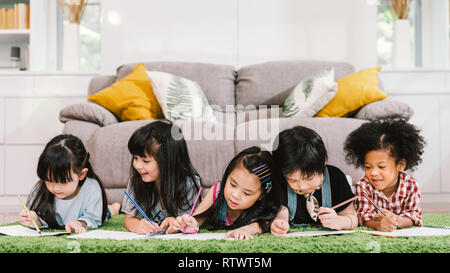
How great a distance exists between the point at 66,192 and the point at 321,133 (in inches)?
39.3

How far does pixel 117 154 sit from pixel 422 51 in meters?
2.68

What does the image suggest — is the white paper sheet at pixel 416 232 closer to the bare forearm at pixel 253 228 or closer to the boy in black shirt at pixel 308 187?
the boy in black shirt at pixel 308 187

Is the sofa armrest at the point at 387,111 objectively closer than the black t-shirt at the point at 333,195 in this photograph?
No

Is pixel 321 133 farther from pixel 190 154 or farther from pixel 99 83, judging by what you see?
pixel 99 83

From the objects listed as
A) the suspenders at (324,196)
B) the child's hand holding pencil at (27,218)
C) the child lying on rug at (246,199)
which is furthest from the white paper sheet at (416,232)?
the child's hand holding pencil at (27,218)

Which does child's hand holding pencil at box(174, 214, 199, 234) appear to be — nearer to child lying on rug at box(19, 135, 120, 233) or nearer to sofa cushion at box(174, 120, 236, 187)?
child lying on rug at box(19, 135, 120, 233)

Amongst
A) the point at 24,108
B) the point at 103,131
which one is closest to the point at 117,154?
the point at 103,131

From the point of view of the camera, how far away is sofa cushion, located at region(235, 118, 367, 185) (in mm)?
1628

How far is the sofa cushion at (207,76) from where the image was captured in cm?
236

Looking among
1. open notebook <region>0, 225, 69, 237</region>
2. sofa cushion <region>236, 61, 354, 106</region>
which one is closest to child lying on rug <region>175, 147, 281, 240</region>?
open notebook <region>0, 225, 69, 237</region>

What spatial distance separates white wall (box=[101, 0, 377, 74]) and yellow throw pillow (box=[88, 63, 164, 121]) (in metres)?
0.79

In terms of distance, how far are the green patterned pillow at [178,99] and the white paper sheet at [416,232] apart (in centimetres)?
105

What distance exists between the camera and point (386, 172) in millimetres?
1184

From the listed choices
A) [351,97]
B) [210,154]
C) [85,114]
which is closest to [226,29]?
[351,97]
